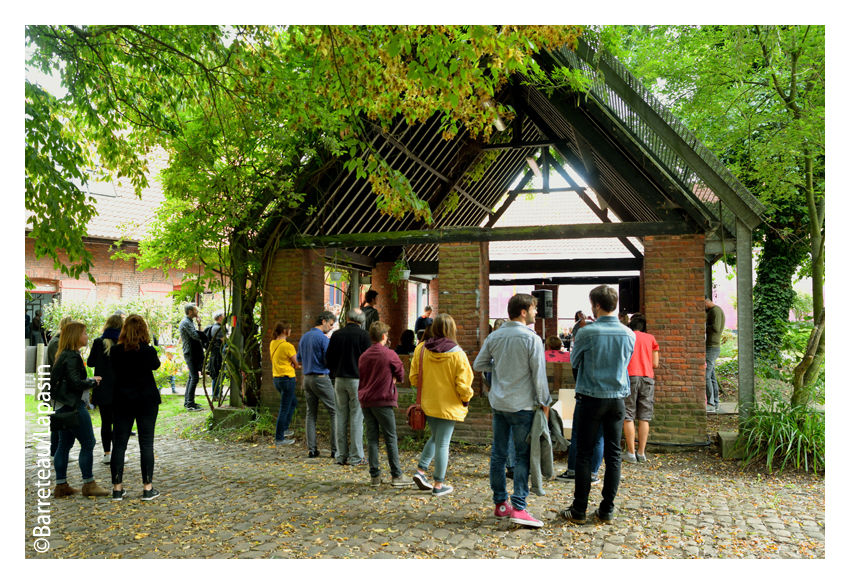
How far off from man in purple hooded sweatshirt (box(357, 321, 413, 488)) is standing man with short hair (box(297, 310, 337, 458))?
126 centimetres

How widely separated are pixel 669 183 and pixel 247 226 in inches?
223

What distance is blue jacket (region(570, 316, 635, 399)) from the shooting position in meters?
4.46

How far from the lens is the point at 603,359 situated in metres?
4.51

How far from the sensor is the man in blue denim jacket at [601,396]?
4.48m

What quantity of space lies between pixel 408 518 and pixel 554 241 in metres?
12.4

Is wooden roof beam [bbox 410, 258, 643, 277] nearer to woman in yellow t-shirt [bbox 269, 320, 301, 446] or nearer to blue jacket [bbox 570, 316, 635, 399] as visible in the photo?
woman in yellow t-shirt [bbox 269, 320, 301, 446]

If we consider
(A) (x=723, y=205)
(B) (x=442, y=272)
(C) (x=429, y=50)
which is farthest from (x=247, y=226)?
(A) (x=723, y=205)

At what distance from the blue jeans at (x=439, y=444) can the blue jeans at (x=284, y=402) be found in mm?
2811

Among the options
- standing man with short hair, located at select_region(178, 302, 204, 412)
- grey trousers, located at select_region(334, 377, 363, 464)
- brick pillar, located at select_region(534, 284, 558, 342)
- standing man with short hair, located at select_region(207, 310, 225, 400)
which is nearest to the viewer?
grey trousers, located at select_region(334, 377, 363, 464)

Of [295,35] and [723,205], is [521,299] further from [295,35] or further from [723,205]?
[723,205]

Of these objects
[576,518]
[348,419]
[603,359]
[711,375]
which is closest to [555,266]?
[711,375]

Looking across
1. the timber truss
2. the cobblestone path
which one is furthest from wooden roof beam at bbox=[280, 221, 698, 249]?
the cobblestone path

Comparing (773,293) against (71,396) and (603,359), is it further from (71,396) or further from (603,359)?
(71,396)

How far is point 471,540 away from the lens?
14.1ft
